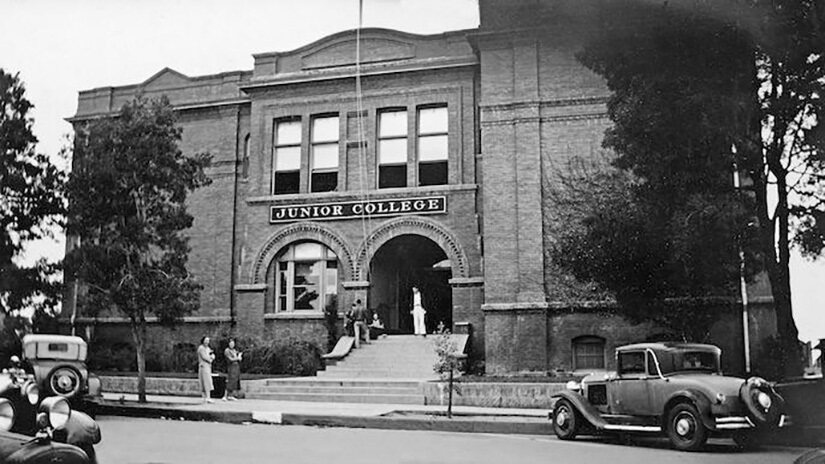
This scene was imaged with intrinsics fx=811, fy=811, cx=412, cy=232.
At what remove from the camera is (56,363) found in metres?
5.50

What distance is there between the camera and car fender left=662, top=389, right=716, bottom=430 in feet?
22.8

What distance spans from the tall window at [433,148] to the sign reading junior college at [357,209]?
24.0 inches

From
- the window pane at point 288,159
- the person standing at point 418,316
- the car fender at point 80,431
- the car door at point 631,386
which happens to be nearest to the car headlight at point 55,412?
the car fender at point 80,431

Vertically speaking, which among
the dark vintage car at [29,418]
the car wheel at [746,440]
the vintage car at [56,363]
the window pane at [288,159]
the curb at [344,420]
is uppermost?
the window pane at [288,159]

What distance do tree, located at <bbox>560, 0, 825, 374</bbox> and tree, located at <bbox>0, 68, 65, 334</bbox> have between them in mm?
4110

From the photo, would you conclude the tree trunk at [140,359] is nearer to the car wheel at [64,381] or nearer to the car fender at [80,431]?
the car wheel at [64,381]

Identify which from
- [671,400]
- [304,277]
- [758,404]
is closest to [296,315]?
[304,277]

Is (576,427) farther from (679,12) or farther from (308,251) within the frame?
(308,251)

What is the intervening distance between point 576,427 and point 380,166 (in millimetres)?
11390

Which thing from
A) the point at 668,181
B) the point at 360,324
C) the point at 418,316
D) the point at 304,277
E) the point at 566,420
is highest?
the point at 304,277

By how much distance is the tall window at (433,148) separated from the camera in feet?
61.2

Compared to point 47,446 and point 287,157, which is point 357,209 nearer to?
point 287,157

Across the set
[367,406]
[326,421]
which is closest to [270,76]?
[367,406]

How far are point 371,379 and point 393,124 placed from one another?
6787 millimetres
